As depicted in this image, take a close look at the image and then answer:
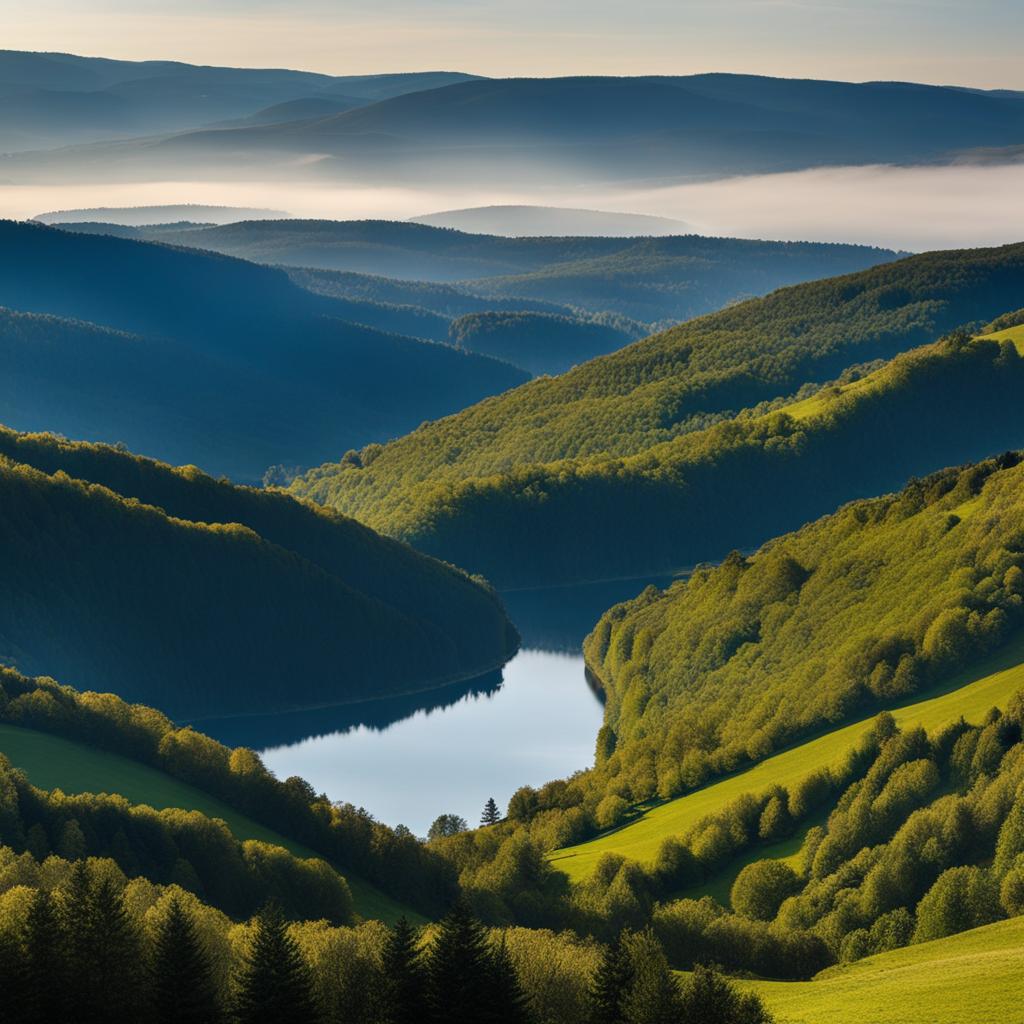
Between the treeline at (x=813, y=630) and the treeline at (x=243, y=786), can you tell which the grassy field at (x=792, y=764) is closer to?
the treeline at (x=813, y=630)

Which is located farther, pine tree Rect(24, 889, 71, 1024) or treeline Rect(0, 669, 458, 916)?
treeline Rect(0, 669, 458, 916)

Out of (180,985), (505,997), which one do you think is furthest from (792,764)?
(180,985)

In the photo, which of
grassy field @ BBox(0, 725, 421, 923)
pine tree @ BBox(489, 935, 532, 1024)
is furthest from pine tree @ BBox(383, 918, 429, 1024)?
grassy field @ BBox(0, 725, 421, 923)

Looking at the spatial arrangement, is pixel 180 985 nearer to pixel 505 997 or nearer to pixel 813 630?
pixel 505 997

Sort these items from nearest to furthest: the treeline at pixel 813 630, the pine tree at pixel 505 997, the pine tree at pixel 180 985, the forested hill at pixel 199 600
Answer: the pine tree at pixel 180 985
the pine tree at pixel 505 997
the treeline at pixel 813 630
the forested hill at pixel 199 600

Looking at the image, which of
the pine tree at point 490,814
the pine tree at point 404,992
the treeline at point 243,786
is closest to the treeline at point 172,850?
the treeline at point 243,786

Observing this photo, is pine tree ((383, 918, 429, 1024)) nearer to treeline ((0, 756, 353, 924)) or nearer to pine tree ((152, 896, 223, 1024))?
pine tree ((152, 896, 223, 1024))
